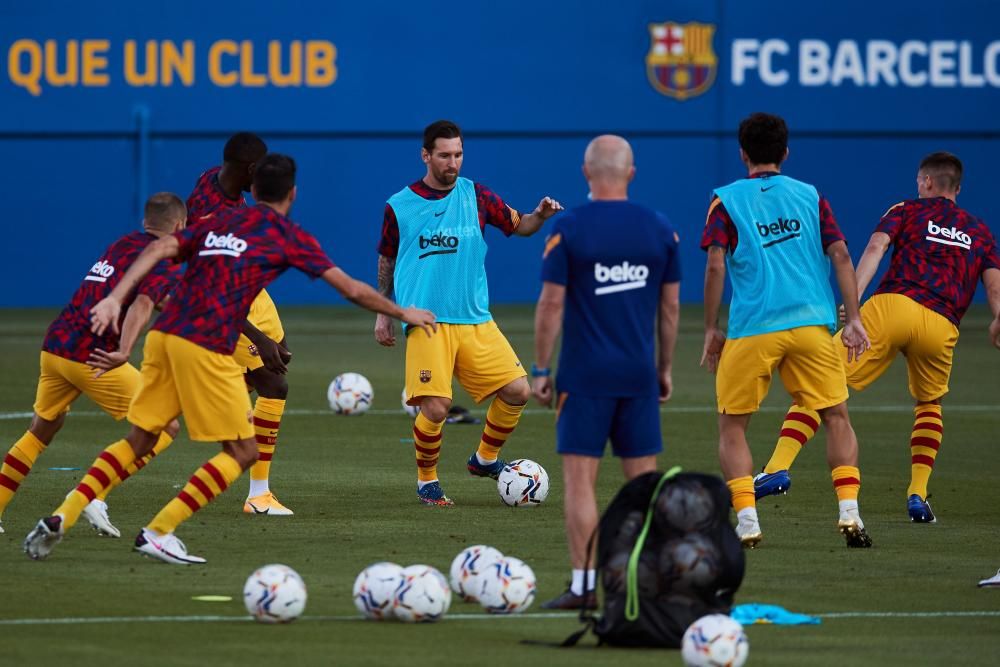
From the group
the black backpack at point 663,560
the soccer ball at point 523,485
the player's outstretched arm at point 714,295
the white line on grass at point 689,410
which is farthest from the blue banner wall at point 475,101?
the black backpack at point 663,560

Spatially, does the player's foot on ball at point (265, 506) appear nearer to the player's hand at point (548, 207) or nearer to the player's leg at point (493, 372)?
the player's leg at point (493, 372)

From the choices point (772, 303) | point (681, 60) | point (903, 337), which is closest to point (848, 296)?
point (772, 303)

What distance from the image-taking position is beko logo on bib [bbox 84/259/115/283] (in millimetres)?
10398

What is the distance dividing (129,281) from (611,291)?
7.98 feet

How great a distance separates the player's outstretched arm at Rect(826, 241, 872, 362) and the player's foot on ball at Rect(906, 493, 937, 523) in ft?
4.60

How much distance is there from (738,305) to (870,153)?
2191 centimetres

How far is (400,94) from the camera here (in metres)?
30.6

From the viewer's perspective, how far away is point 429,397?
1212 centimetres

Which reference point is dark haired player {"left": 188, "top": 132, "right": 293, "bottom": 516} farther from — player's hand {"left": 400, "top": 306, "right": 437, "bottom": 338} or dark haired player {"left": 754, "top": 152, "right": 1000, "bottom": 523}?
dark haired player {"left": 754, "top": 152, "right": 1000, "bottom": 523}

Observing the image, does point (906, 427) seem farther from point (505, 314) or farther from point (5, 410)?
point (505, 314)

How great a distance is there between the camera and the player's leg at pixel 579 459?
8398mm

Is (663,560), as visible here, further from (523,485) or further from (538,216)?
(538,216)

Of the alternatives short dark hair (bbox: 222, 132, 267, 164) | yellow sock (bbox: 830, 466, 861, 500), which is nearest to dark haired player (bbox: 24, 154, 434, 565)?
short dark hair (bbox: 222, 132, 267, 164)

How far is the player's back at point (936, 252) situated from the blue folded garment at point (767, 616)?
407cm
